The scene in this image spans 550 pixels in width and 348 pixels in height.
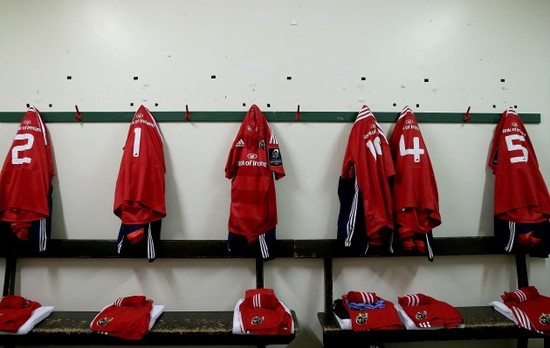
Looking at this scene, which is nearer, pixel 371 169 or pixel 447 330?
pixel 447 330

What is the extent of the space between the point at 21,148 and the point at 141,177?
0.73 metres

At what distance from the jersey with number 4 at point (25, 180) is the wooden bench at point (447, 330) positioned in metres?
1.46

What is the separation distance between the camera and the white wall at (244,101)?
173cm

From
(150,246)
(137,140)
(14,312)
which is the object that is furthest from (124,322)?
(137,140)

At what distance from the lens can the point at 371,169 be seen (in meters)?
1.56

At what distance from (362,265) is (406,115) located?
936 millimetres

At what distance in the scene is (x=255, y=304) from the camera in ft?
4.85

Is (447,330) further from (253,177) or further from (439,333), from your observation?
(253,177)

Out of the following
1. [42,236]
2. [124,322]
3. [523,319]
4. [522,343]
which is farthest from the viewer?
[522,343]

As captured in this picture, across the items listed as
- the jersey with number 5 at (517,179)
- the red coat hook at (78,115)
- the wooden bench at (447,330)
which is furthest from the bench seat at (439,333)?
the red coat hook at (78,115)

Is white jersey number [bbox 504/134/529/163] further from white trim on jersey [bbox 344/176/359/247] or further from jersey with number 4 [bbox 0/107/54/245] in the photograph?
jersey with number 4 [bbox 0/107/54/245]

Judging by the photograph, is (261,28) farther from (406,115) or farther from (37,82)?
(37,82)

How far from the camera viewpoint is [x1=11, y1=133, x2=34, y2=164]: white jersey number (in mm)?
1572

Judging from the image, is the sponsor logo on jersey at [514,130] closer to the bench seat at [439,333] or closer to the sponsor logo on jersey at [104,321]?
the bench seat at [439,333]
